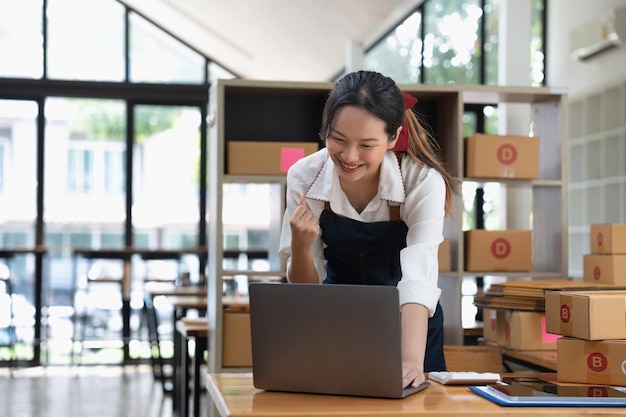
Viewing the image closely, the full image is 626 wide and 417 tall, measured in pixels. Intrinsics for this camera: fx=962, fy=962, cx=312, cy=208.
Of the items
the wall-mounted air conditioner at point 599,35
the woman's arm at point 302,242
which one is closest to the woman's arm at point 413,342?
the woman's arm at point 302,242

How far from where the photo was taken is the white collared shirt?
83.7 inches

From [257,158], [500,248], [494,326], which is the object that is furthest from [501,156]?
[257,158]

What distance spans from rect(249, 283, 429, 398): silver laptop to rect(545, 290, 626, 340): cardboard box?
26.6 inches

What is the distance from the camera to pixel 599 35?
6867 mm

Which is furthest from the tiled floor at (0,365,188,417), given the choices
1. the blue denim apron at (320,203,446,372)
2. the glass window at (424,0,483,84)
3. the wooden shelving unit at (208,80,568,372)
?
the blue denim apron at (320,203,446,372)

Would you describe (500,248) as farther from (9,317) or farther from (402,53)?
(9,317)

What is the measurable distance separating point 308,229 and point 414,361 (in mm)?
355

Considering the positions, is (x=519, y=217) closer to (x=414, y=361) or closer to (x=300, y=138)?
(x=300, y=138)

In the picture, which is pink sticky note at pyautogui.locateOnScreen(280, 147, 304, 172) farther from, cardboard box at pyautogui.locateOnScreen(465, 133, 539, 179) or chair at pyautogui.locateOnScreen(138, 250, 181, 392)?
chair at pyautogui.locateOnScreen(138, 250, 181, 392)

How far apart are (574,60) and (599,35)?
1.70 ft

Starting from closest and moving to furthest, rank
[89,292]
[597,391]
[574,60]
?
1. [597,391]
2. [574,60]
3. [89,292]

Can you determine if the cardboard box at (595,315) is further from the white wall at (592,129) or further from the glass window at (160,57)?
the glass window at (160,57)

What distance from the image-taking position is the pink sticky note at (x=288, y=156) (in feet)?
13.5

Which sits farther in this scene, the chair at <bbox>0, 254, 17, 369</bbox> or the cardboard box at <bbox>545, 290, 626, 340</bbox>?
the chair at <bbox>0, 254, 17, 369</bbox>
